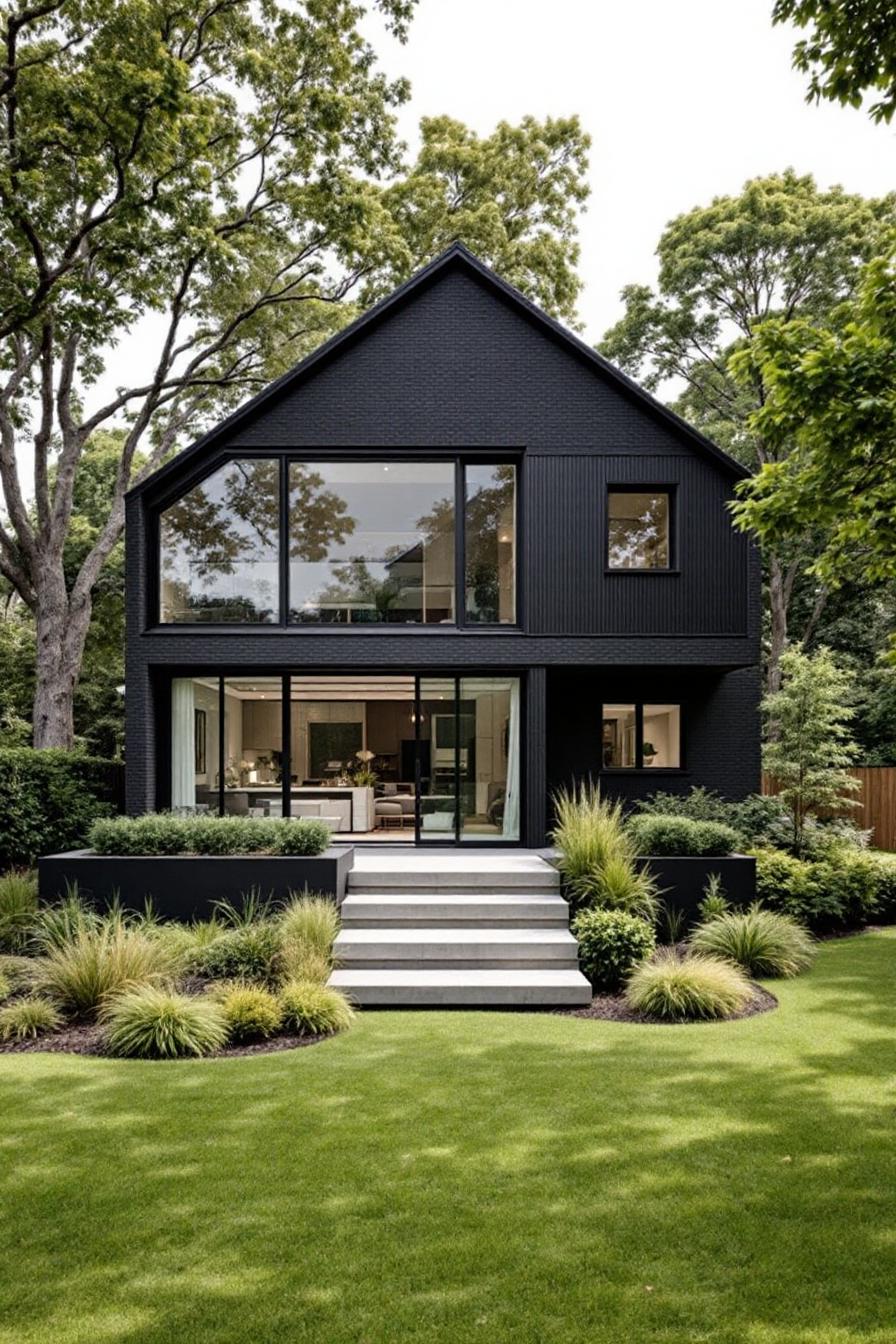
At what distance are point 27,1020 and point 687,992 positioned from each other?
19.1ft

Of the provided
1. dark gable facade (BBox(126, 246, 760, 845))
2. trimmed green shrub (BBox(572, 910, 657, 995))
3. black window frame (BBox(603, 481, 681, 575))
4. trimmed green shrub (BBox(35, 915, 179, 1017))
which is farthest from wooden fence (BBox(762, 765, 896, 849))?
trimmed green shrub (BBox(35, 915, 179, 1017))

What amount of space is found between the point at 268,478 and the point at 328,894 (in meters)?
6.77

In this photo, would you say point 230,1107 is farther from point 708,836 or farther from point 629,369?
point 629,369

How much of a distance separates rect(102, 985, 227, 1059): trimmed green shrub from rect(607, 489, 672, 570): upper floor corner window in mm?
9374

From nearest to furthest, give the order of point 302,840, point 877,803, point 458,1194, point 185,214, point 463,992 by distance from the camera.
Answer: point 458,1194 < point 463,992 < point 302,840 < point 185,214 < point 877,803

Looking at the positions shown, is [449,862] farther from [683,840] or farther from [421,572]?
[421,572]

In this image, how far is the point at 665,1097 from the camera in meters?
6.00

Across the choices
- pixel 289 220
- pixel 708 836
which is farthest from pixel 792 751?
pixel 289 220

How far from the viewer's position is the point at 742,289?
79.6 feet

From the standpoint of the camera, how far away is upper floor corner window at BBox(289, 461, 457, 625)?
45.2ft

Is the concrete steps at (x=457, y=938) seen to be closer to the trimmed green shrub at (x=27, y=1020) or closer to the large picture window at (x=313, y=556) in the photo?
the trimmed green shrub at (x=27, y=1020)

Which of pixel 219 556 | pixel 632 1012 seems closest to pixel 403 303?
pixel 219 556

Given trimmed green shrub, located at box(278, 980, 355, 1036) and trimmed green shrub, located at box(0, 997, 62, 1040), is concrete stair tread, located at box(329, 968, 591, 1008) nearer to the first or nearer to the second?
trimmed green shrub, located at box(278, 980, 355, 1036)

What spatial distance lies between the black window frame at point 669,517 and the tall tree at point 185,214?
23.5 feet
